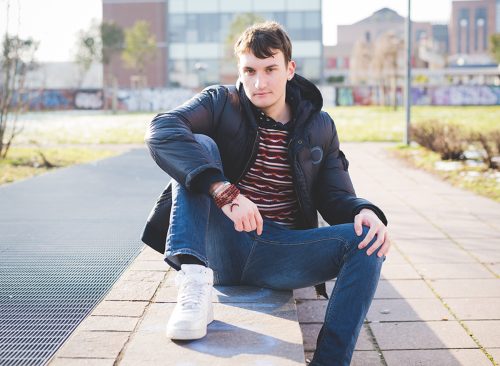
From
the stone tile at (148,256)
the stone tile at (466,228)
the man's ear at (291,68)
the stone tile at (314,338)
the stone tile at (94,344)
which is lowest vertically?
the stone tile at (314,338)

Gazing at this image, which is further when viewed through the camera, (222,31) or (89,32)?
(222,31)

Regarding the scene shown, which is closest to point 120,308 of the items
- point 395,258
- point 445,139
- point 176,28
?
point 395,258

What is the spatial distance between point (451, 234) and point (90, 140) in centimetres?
1459

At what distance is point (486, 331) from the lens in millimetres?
3189

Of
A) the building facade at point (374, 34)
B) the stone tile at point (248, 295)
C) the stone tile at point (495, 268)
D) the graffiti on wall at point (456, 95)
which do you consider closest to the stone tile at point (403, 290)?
the stone tile at point (495, 268)

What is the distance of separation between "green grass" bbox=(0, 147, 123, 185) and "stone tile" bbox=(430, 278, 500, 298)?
6874mm

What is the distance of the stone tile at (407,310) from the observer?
3.43m

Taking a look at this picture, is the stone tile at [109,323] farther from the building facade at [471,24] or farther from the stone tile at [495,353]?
the building facade at [471,24]

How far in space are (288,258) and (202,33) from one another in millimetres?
61511

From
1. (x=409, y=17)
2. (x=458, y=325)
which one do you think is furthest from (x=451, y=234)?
(x=409, y=17)

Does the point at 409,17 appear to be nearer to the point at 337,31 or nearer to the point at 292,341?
the point at 292,341

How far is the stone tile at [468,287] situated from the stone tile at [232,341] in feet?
4.55

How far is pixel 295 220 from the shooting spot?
3074 millimetres

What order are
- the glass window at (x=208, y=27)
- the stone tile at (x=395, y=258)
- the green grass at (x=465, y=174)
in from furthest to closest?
the glass window at (x=208, y=27)
the green grass at (x=465, y=174)
the stone tile at (x=395, y=258)
